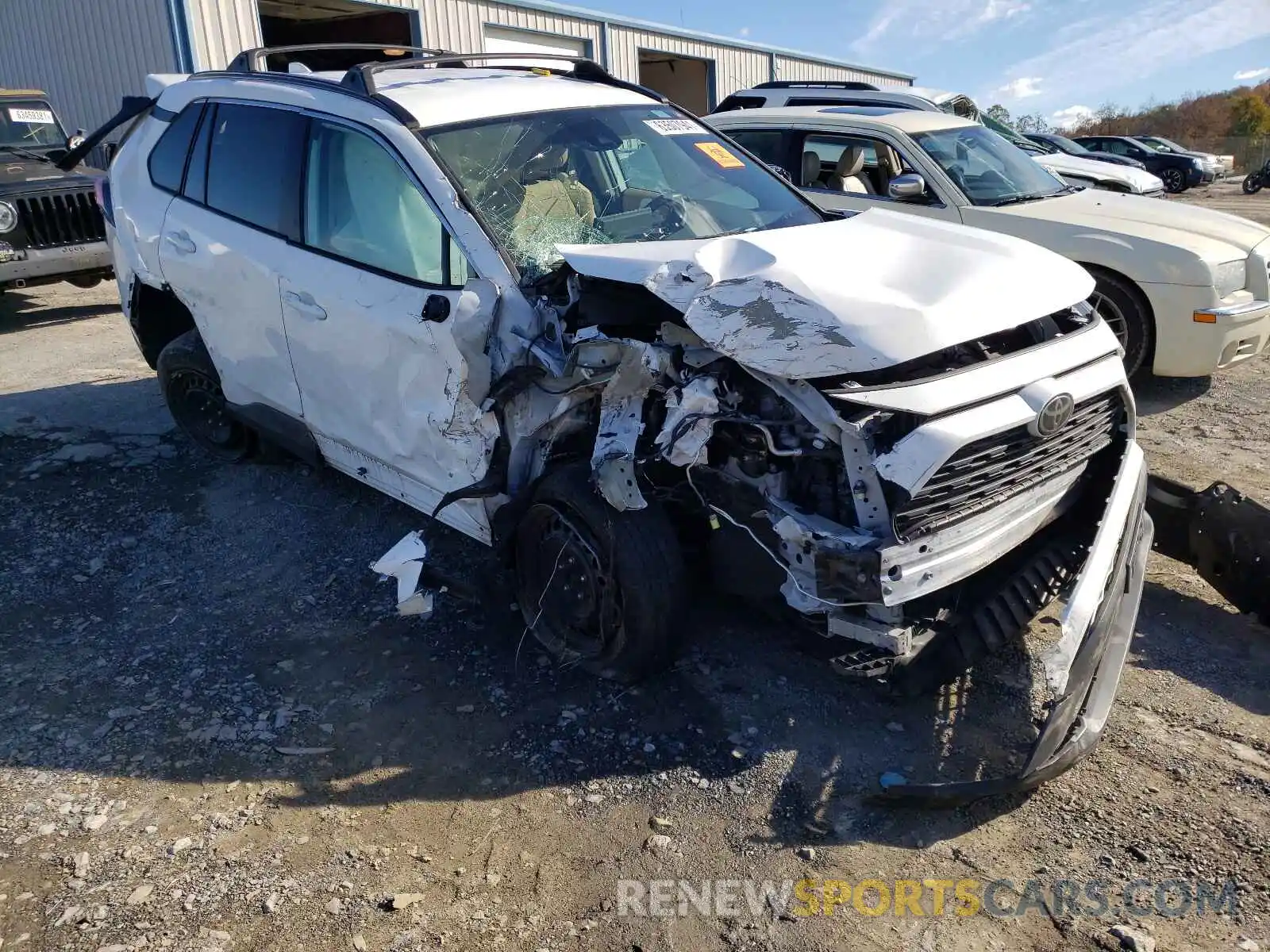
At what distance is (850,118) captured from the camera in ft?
24.1

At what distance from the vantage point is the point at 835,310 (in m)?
2.79

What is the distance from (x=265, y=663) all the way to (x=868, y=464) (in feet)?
7.85

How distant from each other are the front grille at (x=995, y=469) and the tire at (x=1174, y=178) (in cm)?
2819

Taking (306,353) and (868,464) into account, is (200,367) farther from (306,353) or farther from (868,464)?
(868,464)

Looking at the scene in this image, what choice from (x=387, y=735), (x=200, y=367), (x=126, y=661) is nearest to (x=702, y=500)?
(x=387, y=735)

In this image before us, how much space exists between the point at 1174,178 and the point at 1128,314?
81.6ft

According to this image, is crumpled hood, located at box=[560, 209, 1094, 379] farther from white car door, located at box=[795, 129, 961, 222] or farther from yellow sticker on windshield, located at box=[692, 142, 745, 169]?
white car door, located at box=[795, 129, 961, 222]

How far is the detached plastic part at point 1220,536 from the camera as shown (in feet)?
11.6

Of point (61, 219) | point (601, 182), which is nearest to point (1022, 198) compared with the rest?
point (601, 182)

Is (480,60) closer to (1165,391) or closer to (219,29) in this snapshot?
(1165,391)

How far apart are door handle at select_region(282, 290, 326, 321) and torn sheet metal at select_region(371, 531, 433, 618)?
105cm

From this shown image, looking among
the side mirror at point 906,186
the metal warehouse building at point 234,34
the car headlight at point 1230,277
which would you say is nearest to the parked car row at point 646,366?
the side mirror at point 906,186

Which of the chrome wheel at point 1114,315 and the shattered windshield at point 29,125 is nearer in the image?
the chrome wheel at point 1114,315

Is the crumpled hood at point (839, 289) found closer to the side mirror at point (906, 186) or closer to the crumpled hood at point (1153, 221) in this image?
the side mirror at point (906, 186)
